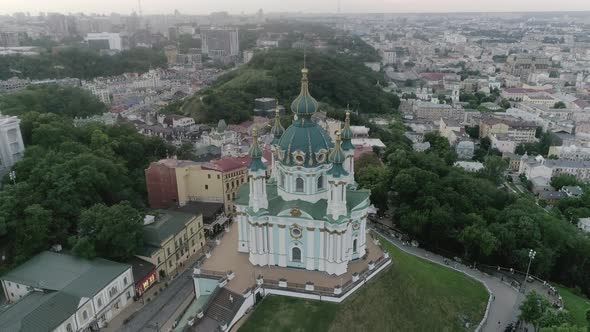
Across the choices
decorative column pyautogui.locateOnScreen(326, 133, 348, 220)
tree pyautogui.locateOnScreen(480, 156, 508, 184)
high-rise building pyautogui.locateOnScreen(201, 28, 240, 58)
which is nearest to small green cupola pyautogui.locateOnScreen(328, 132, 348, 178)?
decorative column pyautogui.locateOnScreen(326, 133, 348, 220)

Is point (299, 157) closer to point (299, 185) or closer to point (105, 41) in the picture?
point (299, 185)

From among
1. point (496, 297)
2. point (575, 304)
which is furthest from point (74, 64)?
point (575, 304)

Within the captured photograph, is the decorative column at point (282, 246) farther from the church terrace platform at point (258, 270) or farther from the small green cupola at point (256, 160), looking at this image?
the small green cupola at point (256, 160)

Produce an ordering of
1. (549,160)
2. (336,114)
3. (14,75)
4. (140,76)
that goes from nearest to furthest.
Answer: (549,160) < (336,114) < (14,75) < (140,76)

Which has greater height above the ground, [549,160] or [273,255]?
[273,255]

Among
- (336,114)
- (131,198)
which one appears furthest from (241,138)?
(131,198)

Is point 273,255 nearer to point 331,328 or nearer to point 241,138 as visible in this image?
point 331,328

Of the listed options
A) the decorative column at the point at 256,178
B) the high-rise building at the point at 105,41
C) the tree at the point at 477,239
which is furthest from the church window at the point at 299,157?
the high-rise building at the point at 105,41
